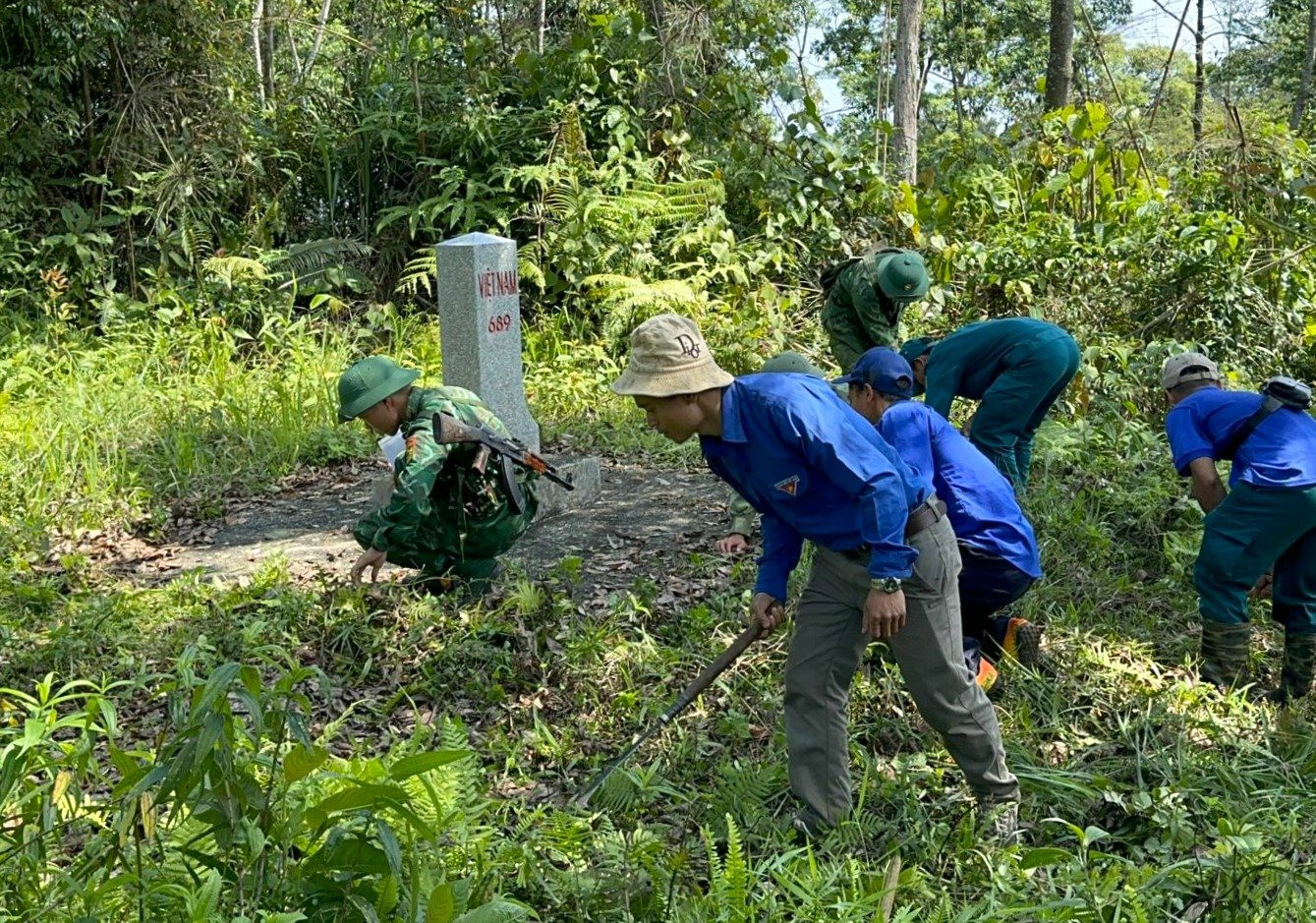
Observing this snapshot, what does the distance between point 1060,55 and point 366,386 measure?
12.5 metres

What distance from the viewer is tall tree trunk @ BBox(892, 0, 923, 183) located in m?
13.2

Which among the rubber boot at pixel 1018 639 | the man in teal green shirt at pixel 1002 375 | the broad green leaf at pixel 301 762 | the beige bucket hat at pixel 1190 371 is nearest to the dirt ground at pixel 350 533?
the man in teal green shirt at pixel 1002 375

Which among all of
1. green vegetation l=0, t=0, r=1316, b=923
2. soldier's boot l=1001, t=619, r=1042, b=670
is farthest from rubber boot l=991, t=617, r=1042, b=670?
green vegetation l=0, t=0, r=1316, b=923

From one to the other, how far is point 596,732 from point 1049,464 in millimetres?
4010

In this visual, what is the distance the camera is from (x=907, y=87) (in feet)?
45.0

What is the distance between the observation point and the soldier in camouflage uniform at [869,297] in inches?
A: 273

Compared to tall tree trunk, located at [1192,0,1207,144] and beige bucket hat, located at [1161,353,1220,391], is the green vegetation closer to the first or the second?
beige bucket hat, located at [1161,353,1220,391]

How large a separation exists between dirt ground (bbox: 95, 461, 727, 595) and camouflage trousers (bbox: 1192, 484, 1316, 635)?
2613mm

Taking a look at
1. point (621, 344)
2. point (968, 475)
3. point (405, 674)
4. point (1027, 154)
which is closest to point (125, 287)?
point (621, 344)

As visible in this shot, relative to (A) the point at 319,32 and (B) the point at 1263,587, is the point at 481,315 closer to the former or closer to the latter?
(B) the point at 1263,587

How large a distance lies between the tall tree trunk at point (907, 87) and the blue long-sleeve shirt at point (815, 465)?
9.82m

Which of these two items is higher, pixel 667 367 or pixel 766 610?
pixel 667 367

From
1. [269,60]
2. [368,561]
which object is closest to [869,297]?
[368,561]

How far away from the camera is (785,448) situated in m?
3.69
